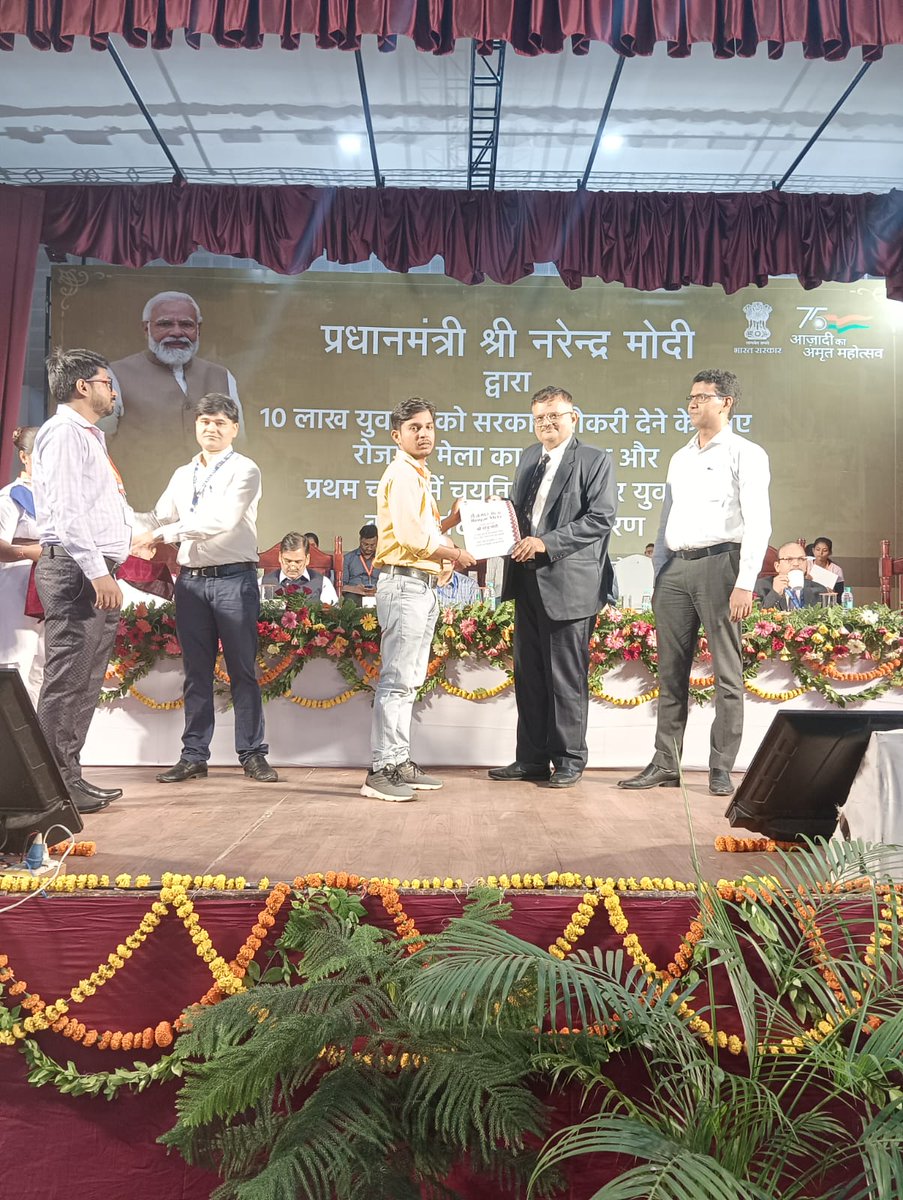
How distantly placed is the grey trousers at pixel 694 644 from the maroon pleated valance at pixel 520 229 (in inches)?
165

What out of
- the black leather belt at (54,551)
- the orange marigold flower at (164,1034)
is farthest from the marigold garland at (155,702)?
the orange marigold flower at (164,1034)

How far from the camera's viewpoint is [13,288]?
7.20m

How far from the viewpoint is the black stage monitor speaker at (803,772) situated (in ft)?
6.82

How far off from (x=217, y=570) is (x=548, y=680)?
1.28m

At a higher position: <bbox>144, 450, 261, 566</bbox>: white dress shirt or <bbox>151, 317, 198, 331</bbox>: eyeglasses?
<bbox>151, 317, 198, 331</bbox>: eyeglasses

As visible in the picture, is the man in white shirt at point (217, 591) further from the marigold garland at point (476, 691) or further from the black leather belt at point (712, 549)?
the black leather belt at point (712, 549)

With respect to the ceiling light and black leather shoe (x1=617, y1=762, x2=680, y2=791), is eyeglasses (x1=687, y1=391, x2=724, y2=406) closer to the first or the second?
black leather shoe (x1=617, y1=762, x2=680, y2=791)

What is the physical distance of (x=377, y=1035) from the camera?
147cm

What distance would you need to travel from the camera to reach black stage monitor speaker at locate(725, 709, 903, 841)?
2078 mm

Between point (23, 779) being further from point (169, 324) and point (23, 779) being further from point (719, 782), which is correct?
point (169, 324)

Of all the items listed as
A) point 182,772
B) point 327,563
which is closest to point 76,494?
point 182,772

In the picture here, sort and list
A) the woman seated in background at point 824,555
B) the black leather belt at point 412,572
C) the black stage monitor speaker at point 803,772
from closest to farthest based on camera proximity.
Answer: the black stage monitor speaker at point 803,772 → the black leather belt at point 412,572 → the woman seated in background at point 824,555

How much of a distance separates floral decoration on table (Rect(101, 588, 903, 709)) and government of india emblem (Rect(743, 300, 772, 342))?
204 inches

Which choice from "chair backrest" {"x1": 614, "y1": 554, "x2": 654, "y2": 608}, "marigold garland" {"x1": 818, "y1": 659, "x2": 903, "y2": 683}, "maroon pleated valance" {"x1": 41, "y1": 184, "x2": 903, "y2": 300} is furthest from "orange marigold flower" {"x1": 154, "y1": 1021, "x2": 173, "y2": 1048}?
"chair backrest" {"x1": 614, "y1": 554, "x2": 654, "y2": 608}
